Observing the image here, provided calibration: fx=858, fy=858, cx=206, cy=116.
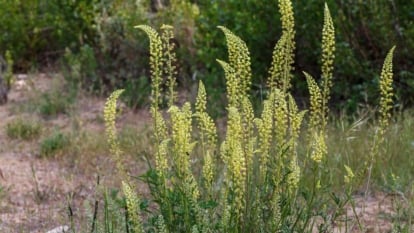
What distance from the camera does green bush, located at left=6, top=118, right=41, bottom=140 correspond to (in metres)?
6.67

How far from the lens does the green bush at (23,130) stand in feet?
21.9

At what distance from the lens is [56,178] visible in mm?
5742

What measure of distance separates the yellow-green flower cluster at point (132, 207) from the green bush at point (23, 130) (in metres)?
3.72

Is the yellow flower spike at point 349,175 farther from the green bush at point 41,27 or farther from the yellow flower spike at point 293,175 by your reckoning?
the green bush at point 41,27

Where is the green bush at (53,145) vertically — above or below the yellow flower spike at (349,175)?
below

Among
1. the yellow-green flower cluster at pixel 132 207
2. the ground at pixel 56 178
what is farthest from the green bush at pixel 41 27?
the yellow-green flower cluster at pixel 132 207

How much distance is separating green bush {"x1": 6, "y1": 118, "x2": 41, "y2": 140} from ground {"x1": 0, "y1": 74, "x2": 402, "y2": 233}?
5 cm

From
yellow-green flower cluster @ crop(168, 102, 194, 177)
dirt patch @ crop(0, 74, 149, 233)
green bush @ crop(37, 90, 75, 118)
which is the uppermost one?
yellow-green flower cluster @ crop(168, 102, 194, 177)

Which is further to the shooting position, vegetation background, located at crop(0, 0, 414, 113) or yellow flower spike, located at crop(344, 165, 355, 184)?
vegetation background, located at crop(0, 0, 414, 113)

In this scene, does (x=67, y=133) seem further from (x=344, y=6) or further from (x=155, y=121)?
(x=155, y=121)

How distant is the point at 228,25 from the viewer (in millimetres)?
7082

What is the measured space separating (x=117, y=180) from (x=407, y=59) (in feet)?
7.58

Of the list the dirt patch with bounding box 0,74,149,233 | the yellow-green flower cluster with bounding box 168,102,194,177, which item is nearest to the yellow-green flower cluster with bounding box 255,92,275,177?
the yellow-green flower cluster with bounding box 168,102,194,177

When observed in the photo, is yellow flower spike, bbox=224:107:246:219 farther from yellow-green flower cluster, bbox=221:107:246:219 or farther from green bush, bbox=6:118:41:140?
green bush, bbox=6:118:41:140
